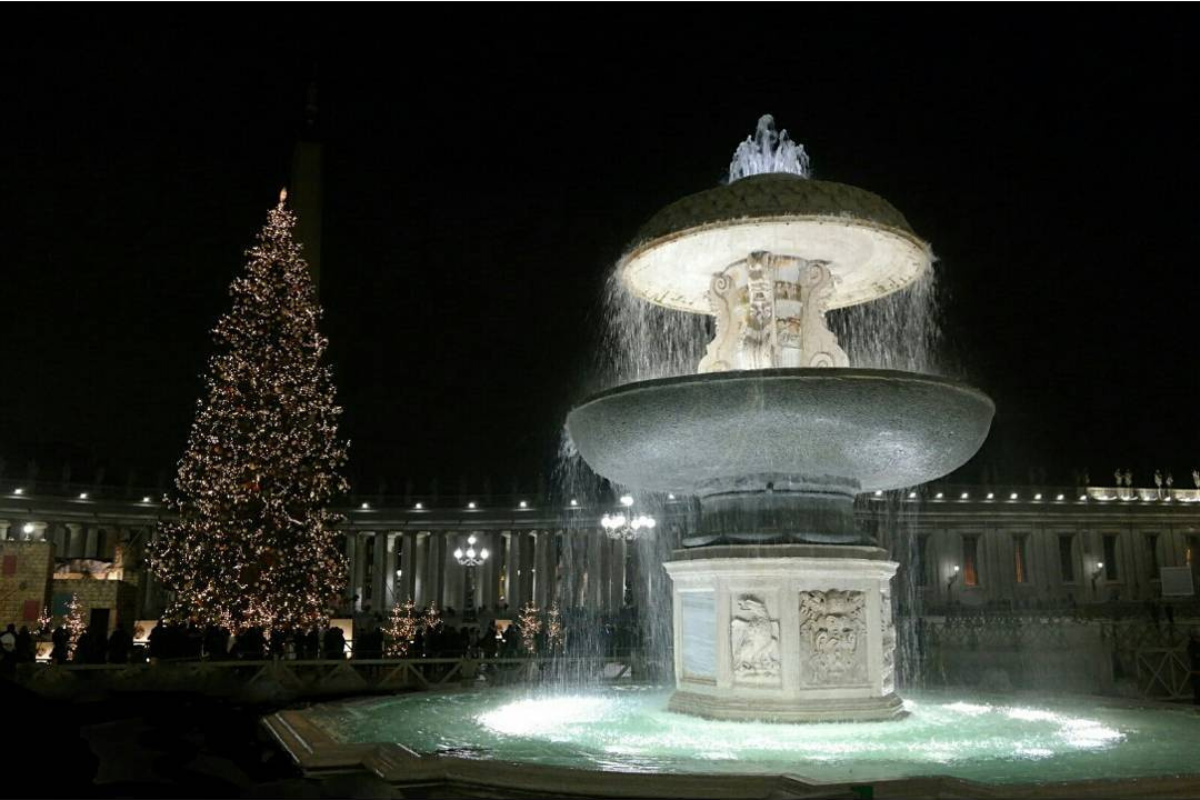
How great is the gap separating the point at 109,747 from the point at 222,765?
7.20 feet

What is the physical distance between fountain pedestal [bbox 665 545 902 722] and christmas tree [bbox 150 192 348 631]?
19241 millimetres

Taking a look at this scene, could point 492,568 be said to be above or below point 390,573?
above

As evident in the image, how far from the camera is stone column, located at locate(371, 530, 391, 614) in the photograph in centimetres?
7388

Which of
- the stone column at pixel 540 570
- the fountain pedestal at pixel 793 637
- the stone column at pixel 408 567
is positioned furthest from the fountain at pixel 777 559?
the stone column at pixel 408 567

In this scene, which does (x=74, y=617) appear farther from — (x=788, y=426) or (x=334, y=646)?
(x=788, y=426)

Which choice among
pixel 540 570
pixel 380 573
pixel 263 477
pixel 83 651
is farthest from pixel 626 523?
pixel 380 573

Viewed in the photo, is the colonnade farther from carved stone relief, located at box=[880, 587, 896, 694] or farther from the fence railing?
carved stone relief, located at box=[880, 587, 896, 694]

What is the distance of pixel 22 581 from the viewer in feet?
107

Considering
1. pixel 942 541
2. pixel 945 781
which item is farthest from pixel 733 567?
pixel 942 541

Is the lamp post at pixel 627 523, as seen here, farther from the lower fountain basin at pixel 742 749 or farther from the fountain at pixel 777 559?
the fountain at pixel 777 559

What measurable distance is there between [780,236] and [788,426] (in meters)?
3.06

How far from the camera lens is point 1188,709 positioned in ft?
48.2

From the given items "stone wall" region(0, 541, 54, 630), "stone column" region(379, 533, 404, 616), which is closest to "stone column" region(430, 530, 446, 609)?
"stone column" region(379, 533, 404, 616)

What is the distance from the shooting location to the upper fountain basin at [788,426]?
11148 millimetres
